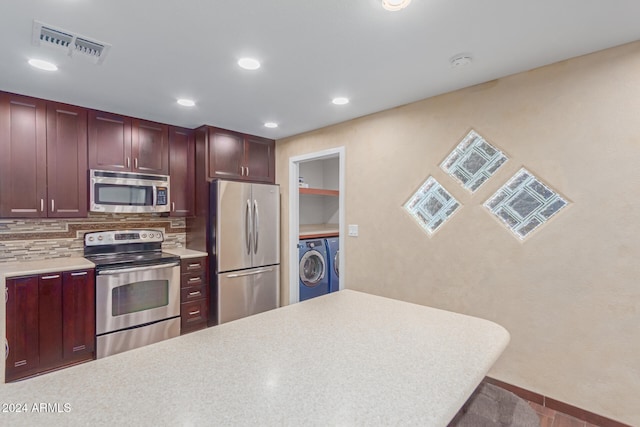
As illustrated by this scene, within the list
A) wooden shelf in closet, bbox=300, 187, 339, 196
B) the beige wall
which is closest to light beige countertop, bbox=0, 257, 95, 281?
wooden shelf in closet, bbox=300, 187, 339, 196

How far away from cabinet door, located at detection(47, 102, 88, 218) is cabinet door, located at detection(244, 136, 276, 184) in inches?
62.6

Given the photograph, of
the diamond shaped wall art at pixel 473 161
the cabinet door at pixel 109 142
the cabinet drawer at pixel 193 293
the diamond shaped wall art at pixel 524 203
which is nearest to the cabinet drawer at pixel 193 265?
the cabinet drawer at pixel 193 293

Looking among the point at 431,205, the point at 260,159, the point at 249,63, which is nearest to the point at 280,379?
the point at 249,63

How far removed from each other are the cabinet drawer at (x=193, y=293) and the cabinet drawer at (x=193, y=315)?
0.04 m

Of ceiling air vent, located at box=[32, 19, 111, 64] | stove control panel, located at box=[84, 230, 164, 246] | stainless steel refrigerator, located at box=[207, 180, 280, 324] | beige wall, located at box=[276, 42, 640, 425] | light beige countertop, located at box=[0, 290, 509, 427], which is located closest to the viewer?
light beige countertop, located at box=[0, 290, 509, 427]

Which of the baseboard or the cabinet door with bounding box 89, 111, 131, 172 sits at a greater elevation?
the cabinet door with bounding box 89, 111, 131, 172

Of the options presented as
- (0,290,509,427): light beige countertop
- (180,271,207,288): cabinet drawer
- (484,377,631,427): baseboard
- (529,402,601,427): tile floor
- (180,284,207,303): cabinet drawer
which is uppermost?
(0,290,509,427): light beige countertop

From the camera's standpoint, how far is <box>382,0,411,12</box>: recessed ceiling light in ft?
4.73

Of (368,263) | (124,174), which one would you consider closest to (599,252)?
(368,263)

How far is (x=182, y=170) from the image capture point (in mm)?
3551

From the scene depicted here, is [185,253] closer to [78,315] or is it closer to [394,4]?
[78,315]

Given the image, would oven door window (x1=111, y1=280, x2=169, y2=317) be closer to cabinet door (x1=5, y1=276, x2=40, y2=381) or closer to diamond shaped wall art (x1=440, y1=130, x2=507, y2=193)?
cabinet door (x1=5, y1=276, x2=40, y2=381)

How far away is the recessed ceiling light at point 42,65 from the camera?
2.01m

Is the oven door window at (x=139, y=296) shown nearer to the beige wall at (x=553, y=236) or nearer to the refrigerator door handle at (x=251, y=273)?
the refrigerator door handle at (x=251, y=273)
